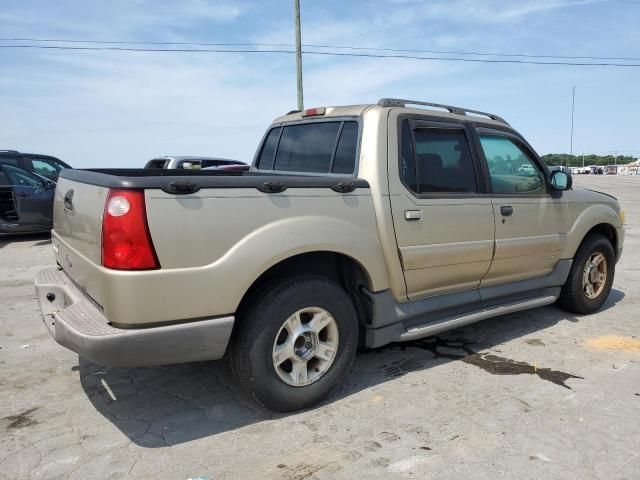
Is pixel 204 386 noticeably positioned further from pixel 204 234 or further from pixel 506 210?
pixel 506 210

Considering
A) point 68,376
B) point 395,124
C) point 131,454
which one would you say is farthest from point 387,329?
point 68,376

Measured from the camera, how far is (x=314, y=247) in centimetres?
304

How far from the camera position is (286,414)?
3.15 m

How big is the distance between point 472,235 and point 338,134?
1238mm

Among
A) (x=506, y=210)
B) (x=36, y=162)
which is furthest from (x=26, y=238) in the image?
(x=506, y=210)

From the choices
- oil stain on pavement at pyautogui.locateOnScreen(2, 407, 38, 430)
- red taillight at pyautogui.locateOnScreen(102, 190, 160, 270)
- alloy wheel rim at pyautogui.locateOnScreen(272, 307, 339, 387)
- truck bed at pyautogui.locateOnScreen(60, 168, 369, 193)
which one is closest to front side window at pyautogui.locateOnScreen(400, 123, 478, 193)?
truck bed at pyautogui.locateOnScreen(60, 168, 369, 193)

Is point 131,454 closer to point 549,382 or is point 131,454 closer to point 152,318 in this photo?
point 152,318

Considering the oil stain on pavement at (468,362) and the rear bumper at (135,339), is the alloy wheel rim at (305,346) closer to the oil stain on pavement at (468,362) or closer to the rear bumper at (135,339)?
the rear bumper at (135,339)

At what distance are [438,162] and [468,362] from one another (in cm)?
152

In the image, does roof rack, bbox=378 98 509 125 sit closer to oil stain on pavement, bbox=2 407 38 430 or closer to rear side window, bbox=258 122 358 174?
rear side window, bbox=258 122 358 174

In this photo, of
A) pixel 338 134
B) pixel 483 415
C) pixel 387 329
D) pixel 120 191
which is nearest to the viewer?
pixel 120 191

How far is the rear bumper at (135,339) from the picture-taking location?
256cm

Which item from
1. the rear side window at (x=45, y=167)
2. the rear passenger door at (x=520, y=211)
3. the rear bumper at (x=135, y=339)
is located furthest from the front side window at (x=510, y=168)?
the rear side window at (x=45, y=167)

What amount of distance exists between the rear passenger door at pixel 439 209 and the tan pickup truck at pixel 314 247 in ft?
0.04
